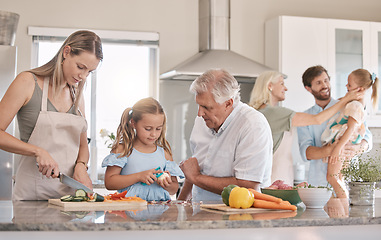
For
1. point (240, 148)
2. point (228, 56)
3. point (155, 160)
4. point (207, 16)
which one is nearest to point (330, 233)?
point (240, 148)

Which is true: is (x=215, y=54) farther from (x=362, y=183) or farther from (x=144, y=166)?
(x=362, y=183)

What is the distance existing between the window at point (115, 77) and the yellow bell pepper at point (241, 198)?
2.91 metres

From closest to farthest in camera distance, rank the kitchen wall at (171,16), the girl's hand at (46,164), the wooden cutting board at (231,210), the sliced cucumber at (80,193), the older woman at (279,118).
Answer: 1. the wooden cutting board at (231,210)
2. the sliced cucumber at (80,193)
3. the girl's hand at (46,164)
4. the older woman at (279,118)
5. the kitchen wall at (171,16)

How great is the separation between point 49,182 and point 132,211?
23.1 inches

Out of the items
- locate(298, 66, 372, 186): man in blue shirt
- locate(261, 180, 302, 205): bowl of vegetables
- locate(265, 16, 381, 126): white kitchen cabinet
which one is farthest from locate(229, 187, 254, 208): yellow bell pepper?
locate(265, 16, 381, 126): white kitchen cabinet

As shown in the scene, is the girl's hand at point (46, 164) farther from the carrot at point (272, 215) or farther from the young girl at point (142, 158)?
the carrot at point (272, 215)

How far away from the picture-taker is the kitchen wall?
454 centimetres

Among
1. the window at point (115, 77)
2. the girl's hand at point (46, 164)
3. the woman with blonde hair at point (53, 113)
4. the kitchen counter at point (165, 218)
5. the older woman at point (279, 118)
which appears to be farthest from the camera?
the window at point (115, 77)

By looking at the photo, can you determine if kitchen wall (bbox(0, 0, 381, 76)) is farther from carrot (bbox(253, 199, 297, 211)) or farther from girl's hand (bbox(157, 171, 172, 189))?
carrot (bbox(253, 199, 297, 211))

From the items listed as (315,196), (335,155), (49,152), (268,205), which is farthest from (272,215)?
(335,155)

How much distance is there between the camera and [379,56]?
486 centimetres

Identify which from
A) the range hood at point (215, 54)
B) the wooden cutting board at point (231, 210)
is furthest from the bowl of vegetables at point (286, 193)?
the range hood at point (215, 54)

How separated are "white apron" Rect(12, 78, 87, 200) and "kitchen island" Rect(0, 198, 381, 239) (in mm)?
357

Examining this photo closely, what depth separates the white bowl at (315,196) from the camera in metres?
1.90
